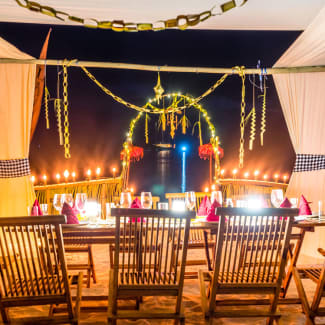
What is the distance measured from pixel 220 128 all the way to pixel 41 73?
4.65 metres

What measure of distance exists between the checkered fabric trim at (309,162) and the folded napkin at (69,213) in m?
3.12

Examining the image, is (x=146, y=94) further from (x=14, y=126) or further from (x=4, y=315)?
(x=4, y=315)

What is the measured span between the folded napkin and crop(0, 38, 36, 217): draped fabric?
1.75 metres

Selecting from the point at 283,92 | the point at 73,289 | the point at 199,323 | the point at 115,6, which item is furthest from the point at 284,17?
the point at 73,289

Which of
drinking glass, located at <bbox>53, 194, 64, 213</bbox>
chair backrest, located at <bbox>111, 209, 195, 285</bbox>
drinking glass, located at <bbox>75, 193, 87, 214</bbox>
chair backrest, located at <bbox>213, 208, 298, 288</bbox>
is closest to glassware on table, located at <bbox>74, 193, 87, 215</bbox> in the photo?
drinking glass, located at <bbox>75, 193, 87, 214</bbox>

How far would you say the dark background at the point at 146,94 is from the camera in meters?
7.46

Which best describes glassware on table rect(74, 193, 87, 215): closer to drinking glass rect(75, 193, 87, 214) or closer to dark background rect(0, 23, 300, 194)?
drinking glass rect(75, 193, 87, 214)

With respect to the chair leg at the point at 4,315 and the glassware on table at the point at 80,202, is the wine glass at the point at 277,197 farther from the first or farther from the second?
the chair leg at the point at 4,315

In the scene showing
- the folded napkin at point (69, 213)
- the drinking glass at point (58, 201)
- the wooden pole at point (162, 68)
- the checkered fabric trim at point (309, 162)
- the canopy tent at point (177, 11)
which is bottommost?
the folded napkin at point (69, 213)

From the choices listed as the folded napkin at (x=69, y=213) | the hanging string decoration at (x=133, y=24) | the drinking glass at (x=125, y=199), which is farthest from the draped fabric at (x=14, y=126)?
the drinking glass at (x=125, y=199)

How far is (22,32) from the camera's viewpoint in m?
6.94

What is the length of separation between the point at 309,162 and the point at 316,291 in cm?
271

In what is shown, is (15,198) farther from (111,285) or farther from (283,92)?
(283,92)

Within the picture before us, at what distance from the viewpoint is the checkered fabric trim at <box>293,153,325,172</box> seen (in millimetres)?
4695
